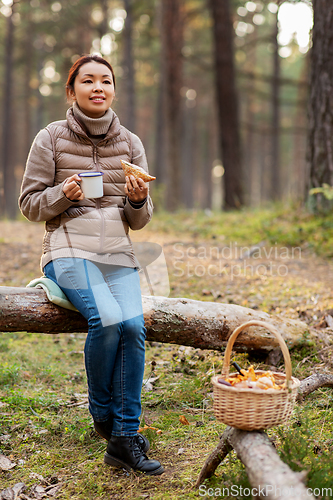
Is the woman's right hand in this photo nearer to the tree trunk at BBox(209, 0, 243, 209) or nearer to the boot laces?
the boot laces

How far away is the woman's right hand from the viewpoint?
284cm

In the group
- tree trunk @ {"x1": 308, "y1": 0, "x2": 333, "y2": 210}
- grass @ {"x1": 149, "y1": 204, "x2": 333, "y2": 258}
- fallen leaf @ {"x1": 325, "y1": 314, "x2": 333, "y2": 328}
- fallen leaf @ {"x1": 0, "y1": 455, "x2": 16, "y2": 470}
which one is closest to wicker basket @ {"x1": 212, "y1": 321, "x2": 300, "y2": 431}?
fallen leaf @ {"x1": 0, "y1": 455, "x2": 16, "y2": 470}

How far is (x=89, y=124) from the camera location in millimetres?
3131

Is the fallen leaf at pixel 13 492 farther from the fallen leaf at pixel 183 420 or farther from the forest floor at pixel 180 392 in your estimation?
the fallen leaf at pixel 183 420

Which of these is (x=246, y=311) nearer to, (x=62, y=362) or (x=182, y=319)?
(x=182, y=319)

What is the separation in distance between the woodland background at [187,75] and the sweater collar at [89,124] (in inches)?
27.7

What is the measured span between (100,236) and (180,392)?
1501 mm

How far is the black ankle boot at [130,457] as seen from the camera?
2.67 metres

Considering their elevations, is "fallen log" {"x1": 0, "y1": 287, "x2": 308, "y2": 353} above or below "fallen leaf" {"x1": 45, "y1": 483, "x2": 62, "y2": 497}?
above

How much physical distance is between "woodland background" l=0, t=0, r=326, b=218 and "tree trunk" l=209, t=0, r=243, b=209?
0.09 ft

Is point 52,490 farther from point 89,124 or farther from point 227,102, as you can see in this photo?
point 227,102

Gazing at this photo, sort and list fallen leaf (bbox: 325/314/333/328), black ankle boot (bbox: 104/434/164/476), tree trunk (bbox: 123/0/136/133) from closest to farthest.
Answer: black ankle boot (bbox: 104/434/164/476) → fallen leaf (bbox: 325/314/333/328) → tree trunk (bbox: 123/0/136/133)

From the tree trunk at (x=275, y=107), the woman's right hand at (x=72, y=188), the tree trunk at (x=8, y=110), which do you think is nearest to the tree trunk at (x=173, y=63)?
the tree trunk at (x=275, y=107)

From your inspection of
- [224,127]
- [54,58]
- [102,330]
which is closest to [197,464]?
[102,330]
